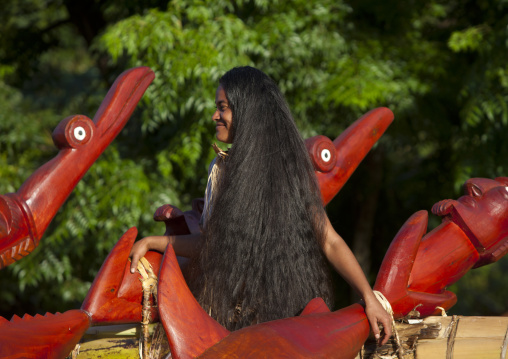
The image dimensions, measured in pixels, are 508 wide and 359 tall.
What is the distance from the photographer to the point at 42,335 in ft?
5.18

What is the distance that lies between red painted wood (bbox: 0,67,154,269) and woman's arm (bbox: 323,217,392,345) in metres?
0.79

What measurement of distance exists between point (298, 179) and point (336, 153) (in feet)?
1.28

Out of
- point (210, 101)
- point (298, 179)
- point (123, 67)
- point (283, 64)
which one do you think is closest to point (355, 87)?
point (283, 64)

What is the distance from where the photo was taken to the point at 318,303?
1745 millimetres

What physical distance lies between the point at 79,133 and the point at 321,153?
33.1 inches

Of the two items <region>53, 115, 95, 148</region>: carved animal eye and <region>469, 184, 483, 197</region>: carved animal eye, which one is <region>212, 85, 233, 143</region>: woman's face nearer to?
<region>53, 115, 95, 148</region>: carved animal eye

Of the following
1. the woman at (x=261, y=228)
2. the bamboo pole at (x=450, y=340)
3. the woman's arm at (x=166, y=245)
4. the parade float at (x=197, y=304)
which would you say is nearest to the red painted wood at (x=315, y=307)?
the parade float at (x=197, y=304)

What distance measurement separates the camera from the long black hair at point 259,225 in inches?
73.0

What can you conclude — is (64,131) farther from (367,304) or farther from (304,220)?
(367,304)

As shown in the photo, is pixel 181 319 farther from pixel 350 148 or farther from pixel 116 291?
pixel 350 148

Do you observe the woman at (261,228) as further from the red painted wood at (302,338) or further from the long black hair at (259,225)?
the red painted wood at (302,338)

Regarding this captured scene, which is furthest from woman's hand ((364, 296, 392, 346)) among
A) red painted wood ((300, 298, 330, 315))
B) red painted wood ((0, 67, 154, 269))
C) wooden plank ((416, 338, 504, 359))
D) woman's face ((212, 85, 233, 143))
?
red painted wood ((0, 67, 154, 269))

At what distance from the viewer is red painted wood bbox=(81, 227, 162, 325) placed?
186cm

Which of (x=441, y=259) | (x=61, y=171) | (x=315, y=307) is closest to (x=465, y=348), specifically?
(x=441, y=259)
